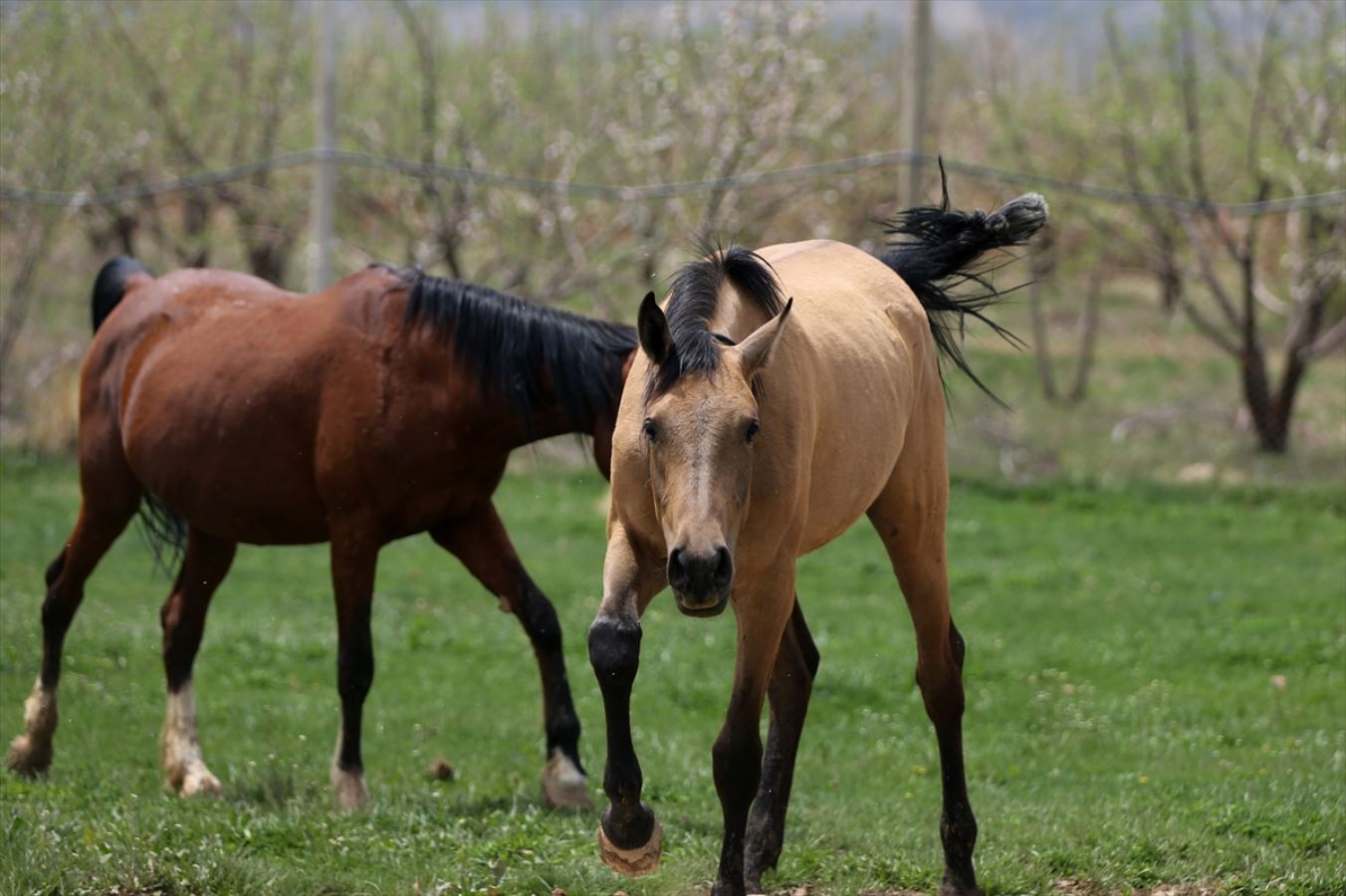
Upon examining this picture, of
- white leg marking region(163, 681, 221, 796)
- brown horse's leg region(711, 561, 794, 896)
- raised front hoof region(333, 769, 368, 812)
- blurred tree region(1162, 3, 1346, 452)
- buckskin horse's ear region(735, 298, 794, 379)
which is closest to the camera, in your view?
buckskin horse's ear region(735, 298, 794, 379)

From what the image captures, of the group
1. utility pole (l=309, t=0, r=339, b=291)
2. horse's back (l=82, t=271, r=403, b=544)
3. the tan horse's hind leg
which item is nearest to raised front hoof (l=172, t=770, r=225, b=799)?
horse's back (l=82, t=271, r=403, b=544)

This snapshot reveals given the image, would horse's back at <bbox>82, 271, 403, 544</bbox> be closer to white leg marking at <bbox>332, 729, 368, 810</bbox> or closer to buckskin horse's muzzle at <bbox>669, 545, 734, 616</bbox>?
white leg marking at <bbox>332, 729, 368, 810</bbox>

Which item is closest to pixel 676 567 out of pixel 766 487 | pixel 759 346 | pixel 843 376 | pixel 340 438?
pixel 766 487

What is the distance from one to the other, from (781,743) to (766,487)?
1502 millimetres

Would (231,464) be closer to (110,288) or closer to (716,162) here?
(110,288)

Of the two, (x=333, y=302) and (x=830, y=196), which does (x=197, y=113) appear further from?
(x=333, y=302)

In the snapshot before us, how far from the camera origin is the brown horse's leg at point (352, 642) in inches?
246

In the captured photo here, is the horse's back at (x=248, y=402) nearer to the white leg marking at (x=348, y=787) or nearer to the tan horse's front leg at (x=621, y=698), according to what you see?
the white leg marking at (x=348, y=787)

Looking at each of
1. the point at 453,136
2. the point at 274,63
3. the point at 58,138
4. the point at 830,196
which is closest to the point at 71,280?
the point at 58,138

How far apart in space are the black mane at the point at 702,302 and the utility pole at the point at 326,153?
8.90 metres

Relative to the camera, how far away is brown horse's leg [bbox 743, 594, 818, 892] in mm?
5211

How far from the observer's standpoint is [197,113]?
17109 millimetres

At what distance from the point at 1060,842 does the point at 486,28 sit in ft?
46.3

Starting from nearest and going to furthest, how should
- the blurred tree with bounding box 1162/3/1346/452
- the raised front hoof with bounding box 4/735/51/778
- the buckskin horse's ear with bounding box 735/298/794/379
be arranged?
the buckskin horse's ear with bounding box 735/298/794/379 < the raised front hoof with bounding box 4/735/51/778 < the blurred tree with bounding box 1162/3/1346/452
